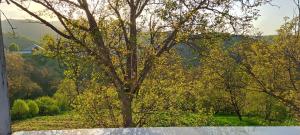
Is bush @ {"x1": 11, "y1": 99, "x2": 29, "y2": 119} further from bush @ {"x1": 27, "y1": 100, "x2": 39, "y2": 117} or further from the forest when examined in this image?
the forest

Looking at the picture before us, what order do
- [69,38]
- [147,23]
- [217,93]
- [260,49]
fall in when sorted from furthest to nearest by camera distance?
[217,93], [260,49], [147,23], [69,38]

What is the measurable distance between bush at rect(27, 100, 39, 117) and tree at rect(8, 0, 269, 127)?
1271 cm

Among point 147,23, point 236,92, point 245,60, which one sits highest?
point 147,23

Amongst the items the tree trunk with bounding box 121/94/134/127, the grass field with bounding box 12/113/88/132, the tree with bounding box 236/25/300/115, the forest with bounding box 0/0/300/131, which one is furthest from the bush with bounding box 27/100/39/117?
the tree trunk with bounding box 121/94/134/127

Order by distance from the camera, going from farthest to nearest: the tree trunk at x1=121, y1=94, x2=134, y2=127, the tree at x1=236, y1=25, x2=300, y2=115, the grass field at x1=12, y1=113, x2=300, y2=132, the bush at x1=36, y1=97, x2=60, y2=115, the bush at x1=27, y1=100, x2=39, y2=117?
1. the bush at x1=27, y1=100, x2=39, y2=117
2. the bush at x1=36, y1=97, x2=60, y2=115
3. the tree at x1=236, y1=25, x2=300, y2=115
4. the grass field at x1=12, y1=113, x2=300, y2=132
5. the tree trunk at x1=121, y1=94, x2=134, y2=127

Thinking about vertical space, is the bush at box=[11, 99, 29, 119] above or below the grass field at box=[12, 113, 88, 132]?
below

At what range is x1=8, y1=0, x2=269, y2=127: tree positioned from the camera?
5.62 m

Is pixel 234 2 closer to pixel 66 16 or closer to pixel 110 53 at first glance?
pixel 110 53

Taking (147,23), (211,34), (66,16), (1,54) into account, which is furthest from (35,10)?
(1,54)

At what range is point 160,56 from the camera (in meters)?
5.91

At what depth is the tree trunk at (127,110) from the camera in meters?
5.86

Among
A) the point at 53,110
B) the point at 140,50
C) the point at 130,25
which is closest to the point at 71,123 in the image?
the point at 140,50

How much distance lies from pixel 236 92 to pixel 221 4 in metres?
7.00

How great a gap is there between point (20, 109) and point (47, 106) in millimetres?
1205
